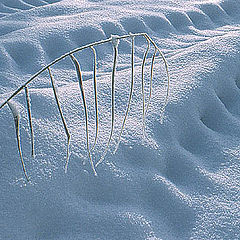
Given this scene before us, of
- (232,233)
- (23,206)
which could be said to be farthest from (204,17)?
(23,206)

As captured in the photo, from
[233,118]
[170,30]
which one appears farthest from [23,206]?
[170,30]

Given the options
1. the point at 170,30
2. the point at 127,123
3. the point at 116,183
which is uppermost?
the point at 170,30

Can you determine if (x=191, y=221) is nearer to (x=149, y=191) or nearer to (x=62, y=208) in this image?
(x=149, y=191)

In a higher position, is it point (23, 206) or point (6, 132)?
point (6, 132)

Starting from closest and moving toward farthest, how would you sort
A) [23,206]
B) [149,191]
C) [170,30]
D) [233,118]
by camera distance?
[23,206], [149,191], [233,118], [170,30]

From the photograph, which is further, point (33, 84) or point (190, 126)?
point (33, 84)

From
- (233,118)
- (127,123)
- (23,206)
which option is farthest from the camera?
(233,118)
